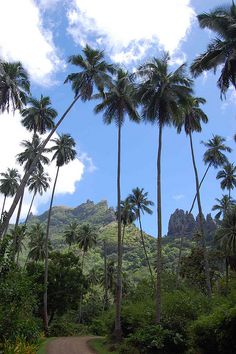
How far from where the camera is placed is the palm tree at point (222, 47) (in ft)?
76.7

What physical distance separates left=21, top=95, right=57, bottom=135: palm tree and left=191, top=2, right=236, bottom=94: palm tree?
20259 millimetres

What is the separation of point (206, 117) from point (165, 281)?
19.1 meters

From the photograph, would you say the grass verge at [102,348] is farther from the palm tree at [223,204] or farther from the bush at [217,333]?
the palm tree at [223,204]

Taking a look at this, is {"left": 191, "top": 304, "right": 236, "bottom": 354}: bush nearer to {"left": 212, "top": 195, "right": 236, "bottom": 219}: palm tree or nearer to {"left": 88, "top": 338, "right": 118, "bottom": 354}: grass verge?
{"left": 88, "top": 338, "right": 118, "bottom": 354}: grass verge

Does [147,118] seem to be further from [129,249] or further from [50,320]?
[129,249]

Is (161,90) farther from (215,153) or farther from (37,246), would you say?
(37,246)

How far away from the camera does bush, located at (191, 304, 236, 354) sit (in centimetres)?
1511

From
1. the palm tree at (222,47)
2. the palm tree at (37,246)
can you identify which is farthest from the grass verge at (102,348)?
the palm tree at (37,246)

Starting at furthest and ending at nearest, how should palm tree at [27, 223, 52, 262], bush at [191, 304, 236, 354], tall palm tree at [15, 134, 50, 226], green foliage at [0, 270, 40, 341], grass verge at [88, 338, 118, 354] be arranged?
1. palm tree at [27, 223, 52, 262]
2. tall palm tree at [15, 134, 50, 226]
3. grass verge at [88, 338, 118, 354]
4. bush at [191, 304, 236, 354]
5. green foliage at [0, 270, 40, 341]

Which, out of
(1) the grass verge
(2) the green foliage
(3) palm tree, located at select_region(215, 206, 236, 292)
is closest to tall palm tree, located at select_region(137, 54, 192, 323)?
(1) the grass verge

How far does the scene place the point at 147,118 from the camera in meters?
32.5

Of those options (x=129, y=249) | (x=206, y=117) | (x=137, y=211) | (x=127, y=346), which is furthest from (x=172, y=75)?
(x=129, y=249)

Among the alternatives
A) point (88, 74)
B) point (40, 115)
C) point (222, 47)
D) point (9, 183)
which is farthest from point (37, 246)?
point (222, 47)

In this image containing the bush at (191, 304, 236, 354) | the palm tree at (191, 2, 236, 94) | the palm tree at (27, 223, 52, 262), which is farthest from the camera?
the palm tree at (27, 223, 52, 262)
